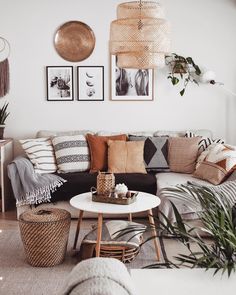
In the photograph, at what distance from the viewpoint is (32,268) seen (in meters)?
3.58

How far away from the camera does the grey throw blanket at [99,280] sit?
1172 millimetres

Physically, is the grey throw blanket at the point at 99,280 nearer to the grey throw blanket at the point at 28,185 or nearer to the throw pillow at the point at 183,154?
the grey throw blanket at the point at 28,185

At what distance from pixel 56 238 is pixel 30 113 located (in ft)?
7.81

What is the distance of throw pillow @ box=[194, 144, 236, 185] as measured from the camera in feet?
14.9

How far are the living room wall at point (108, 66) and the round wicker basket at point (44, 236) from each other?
2.18 meters

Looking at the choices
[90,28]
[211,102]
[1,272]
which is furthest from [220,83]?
[1,272]

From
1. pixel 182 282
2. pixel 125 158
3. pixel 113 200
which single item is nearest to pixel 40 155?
pixel 125 158

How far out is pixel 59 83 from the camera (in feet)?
18.3

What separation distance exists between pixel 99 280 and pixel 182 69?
4.48 metres

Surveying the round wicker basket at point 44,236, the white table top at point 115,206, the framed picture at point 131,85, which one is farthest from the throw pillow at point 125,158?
the round wicker basket at point 44,236

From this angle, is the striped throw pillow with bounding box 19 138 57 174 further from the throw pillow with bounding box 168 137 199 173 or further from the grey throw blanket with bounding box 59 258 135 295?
the grey throw blanket with bounding box 59 258 135 295

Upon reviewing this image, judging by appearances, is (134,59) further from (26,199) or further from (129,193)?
(26,199)

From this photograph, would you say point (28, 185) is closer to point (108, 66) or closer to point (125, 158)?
point (125, 158)

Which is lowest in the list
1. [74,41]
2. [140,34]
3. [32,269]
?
[32,269]
